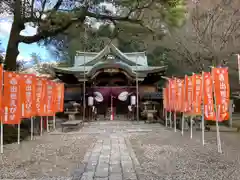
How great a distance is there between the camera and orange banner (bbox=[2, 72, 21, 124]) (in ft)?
27.4

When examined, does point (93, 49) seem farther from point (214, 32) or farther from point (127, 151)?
point (127, 151)

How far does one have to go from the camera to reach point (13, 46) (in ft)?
33.8

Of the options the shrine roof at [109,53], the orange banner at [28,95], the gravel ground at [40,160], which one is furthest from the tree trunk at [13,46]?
the shrine roof at [109,53]

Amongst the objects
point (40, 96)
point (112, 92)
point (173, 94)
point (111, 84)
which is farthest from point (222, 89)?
point (111, 84)

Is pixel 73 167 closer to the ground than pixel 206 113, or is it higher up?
closer to the ground

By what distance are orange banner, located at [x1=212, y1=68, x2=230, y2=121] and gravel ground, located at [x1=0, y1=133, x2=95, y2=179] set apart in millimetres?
3748

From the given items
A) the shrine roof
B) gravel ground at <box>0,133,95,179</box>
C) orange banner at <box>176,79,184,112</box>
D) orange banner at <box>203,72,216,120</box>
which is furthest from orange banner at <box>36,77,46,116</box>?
the shrine roof

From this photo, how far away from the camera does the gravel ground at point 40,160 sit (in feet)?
17.1

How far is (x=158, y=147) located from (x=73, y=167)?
316cm

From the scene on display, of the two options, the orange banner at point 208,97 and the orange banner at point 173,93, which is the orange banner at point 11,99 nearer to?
the orange banner at point 208,97

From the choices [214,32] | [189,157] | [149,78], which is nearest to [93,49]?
[149,78]

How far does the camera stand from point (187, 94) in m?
10.7

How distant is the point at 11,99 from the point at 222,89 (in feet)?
19.4

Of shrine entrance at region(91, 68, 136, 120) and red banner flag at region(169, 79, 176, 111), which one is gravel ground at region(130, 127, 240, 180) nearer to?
red banner flag at region(169, 79, 176, 111)
